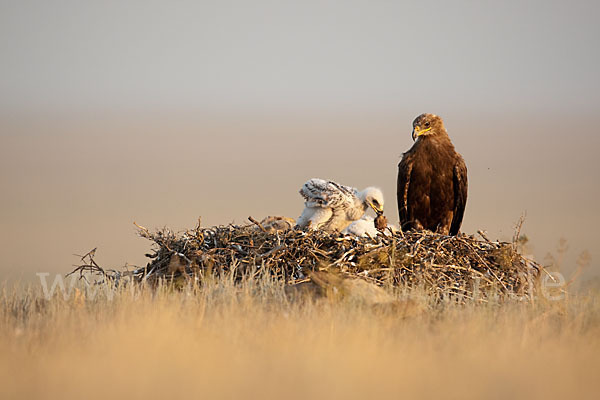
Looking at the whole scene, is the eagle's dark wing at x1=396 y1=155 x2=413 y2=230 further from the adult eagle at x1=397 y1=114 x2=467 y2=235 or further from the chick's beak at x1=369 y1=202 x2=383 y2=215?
the chick's beak at x1=369 y1=202 x2=383 y2=215

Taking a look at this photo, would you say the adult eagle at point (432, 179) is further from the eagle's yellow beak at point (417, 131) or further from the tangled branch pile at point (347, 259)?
the tangled branch pile at point (347, 259)

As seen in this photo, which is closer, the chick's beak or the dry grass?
the dry grass

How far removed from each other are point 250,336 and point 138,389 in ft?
5.57

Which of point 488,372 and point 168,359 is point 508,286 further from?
point 168,359

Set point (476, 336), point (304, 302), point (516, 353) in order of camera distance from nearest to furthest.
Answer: point (516, 353) < point (476, 336) < point (304, 302)

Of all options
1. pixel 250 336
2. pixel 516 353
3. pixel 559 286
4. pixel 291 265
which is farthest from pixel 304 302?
pixel 559 286

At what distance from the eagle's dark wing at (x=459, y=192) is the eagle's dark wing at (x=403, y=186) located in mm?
766

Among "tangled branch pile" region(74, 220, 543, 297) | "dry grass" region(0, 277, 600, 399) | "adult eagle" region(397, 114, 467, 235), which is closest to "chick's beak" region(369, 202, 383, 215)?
"adult eagle" region(397, 114, 467, 235)

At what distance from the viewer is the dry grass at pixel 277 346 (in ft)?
18.5

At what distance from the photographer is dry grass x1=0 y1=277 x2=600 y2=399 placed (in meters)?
5.63

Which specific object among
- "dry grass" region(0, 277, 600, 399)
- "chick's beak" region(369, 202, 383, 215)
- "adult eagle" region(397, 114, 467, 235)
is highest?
"adult eagle" region(397, 114, 467, 235)

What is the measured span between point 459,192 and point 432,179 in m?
0.51

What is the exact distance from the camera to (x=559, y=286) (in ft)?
34.1

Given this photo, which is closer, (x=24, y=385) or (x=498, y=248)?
(x=24, y=385)
